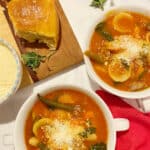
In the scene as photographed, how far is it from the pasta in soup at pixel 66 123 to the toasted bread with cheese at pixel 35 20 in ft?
0.53

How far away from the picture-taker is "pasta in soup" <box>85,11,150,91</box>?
150cm

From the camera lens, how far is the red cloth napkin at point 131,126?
4.95 ft

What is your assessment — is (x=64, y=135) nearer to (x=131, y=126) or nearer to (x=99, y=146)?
(x=99, y=146)

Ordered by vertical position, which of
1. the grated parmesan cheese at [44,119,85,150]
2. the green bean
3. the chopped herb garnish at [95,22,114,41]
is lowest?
the grated parmesan cheese at [44,119,85,150]

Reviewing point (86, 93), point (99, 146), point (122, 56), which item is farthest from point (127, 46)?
point (99, 146)

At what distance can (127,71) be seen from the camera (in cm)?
150

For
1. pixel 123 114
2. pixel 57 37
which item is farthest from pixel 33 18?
pixel 123 114

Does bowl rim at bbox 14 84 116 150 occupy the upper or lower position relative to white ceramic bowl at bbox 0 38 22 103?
lower

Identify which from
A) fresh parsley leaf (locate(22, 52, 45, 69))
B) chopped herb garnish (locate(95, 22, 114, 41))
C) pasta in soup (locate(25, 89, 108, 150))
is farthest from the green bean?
chopped herb garnish (locate(95, 22, 114, 41))

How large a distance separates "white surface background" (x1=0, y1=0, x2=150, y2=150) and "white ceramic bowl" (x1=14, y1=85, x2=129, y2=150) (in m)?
0.07

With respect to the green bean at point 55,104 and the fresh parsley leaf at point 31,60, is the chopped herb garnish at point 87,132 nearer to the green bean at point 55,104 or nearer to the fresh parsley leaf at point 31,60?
the green bean at point 55,104

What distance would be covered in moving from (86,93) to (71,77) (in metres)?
0.12

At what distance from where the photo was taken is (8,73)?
4.91 feet

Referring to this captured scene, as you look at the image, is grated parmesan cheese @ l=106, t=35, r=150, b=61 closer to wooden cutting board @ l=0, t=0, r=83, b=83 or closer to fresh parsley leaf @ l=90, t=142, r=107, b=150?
wooden cutting board @ l=0, t=0, r=83, b=83
